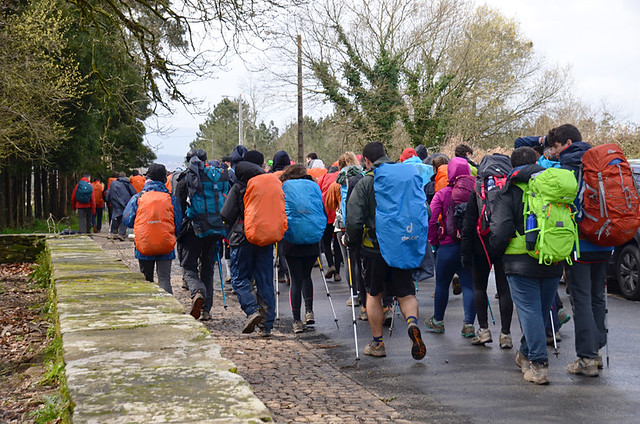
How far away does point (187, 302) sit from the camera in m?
10.9

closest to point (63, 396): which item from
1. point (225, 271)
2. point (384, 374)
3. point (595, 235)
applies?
point (384, 374)

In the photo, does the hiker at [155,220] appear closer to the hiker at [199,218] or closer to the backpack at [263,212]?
the hiker at [199,218]

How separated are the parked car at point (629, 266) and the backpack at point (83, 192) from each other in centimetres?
1784

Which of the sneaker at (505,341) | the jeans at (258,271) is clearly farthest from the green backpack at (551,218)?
the jeans at (258,271)

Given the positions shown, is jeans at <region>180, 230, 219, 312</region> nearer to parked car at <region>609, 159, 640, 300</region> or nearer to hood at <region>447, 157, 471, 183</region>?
hood at <region>447, 157, 471, 183</region>

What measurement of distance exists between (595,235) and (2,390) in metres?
5.22

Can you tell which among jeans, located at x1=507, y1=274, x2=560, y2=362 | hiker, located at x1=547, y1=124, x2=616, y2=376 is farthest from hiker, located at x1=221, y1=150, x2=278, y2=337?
hiker, located at x1=547, y1=124, x2=616, y2=376

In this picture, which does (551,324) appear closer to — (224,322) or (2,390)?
(224,322)

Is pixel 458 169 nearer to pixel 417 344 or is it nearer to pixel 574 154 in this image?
pixel 574 154

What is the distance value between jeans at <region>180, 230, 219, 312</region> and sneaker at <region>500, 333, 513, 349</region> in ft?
12.2

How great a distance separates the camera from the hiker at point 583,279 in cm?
625

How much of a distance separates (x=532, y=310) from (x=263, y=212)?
3.31 m

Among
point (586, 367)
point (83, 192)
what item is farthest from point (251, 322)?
point (83, 192)

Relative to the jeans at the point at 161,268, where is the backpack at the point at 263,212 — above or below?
above
